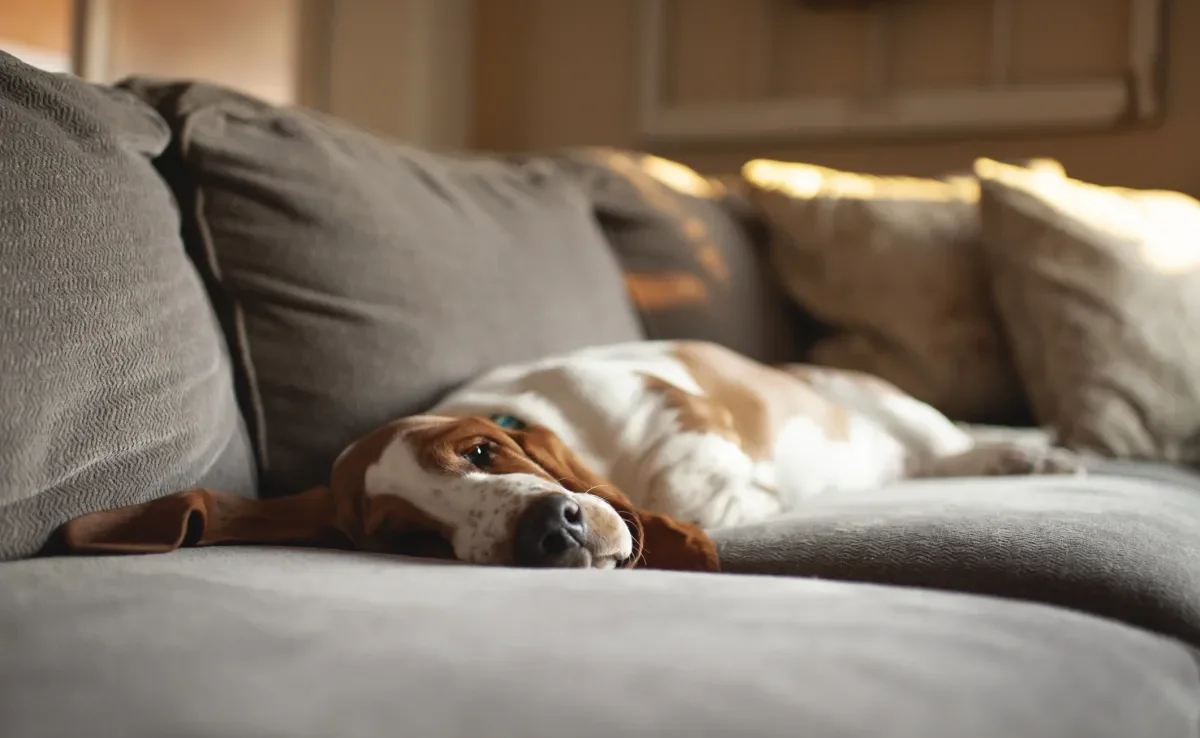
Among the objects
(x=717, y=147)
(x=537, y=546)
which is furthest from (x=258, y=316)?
(x=717, y=147)

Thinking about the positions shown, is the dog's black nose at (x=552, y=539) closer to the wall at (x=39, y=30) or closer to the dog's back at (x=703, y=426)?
the dog's back at (x=703, y=426)

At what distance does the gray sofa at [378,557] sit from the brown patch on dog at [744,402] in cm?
19

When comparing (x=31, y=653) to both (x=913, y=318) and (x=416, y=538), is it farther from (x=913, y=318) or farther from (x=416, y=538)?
(x=913, y=318)

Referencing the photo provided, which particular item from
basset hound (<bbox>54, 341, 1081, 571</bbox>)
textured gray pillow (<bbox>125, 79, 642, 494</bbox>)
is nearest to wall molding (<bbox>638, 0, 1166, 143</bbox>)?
basset hound (<bbox>54, 341, 1081, 571</bbox>)

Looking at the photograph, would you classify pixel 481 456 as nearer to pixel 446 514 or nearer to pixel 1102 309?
pixel 446 514

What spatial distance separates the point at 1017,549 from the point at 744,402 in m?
0.73

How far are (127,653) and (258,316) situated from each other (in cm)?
77

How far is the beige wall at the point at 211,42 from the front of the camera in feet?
10.1

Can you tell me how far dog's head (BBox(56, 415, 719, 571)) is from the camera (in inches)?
42.8

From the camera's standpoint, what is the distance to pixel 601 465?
1515 mm

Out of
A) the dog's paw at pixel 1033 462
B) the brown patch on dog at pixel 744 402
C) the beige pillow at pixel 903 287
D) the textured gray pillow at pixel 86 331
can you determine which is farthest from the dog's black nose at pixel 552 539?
the beige pillow at pixel 903 287

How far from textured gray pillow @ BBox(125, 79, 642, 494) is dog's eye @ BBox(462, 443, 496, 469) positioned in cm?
26

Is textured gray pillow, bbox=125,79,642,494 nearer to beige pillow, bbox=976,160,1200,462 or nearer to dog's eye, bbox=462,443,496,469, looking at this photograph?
dog's eye, bbox=462,443,496,469

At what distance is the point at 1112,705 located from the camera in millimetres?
705
